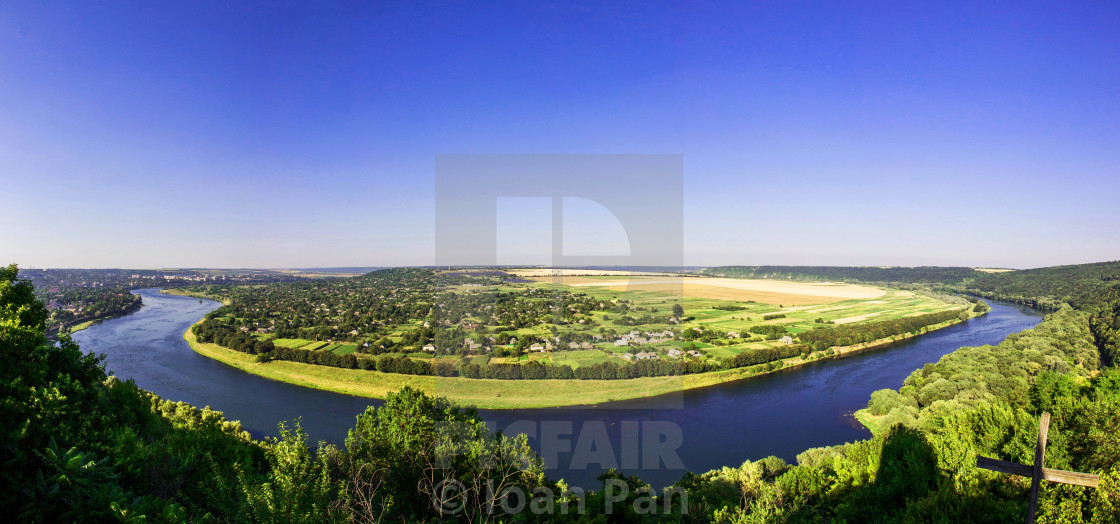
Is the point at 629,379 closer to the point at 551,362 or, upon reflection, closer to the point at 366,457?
the point at 551,362

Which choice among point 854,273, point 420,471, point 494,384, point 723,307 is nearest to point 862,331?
point 723,307

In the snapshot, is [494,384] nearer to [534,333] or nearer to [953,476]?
[534,333]

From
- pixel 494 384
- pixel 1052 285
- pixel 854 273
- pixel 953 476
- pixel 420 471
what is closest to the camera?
pixel 953 476

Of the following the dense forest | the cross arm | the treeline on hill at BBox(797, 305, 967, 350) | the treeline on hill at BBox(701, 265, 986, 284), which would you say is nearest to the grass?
the treeline on hill at BBox(797, 305, 967, 350)

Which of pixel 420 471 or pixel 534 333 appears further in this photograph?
pixel 534 333

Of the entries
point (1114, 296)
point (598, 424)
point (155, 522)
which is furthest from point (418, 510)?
point (1114, 296)

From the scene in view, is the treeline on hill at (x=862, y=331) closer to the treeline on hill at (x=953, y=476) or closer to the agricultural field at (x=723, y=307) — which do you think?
the agricultural field at (x=723, y=307)

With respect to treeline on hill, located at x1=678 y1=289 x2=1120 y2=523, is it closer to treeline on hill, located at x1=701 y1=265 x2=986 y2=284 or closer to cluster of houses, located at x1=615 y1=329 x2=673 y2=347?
cluster of houses, located at x1=615 y1=329 x2=673 y2=347
